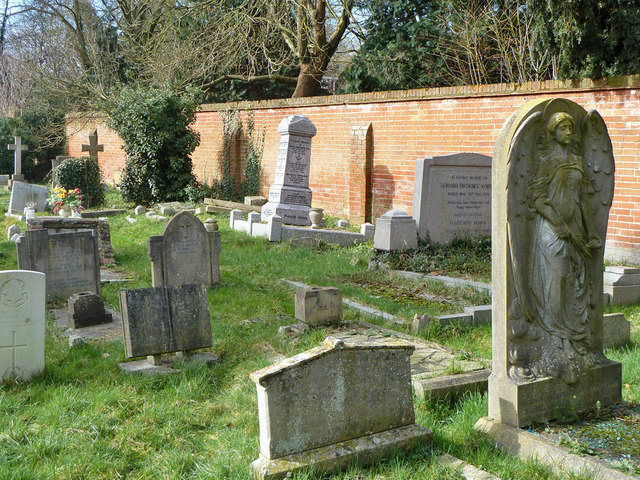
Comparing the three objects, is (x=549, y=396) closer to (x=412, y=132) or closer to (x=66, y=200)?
(x=412, y=132)

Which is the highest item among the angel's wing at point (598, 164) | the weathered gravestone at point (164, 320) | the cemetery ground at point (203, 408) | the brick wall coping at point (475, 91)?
the brick wall coping at point (475, 91)

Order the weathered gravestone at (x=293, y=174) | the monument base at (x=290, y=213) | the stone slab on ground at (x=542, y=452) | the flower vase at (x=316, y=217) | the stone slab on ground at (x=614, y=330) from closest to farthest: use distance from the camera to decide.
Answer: the stone slab on ground at (x=542, y=452), the stone slab on ground at (x=614, y=330), the flower vase at (x=316, y=217), the monument base at (x=290, y=213), the weathered gravestone at (x=293, y=174)

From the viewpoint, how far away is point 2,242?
42.0ft

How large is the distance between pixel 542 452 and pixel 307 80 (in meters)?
18.6

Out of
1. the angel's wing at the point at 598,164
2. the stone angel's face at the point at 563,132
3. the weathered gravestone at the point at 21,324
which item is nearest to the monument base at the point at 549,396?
the angel's wing at the point at 598,164

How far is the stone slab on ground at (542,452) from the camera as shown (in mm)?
3779

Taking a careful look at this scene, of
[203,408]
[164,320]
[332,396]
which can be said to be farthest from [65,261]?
[332,396]

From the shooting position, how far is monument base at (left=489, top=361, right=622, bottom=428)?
14.2 feet

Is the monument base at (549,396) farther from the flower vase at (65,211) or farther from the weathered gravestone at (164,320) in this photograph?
the flower vase at (65,211)

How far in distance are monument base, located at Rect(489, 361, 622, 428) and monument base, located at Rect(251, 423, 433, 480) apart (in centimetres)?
52

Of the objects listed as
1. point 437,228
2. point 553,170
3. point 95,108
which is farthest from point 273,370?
point 95,108

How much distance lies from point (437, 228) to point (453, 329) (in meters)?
4.45

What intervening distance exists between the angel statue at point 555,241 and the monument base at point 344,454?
2.66 ft

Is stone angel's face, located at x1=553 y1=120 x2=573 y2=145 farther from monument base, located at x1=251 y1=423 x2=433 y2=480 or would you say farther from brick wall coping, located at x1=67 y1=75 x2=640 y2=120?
brick wall coping, located at x1=67 y1=75 x2=640 y2=120
